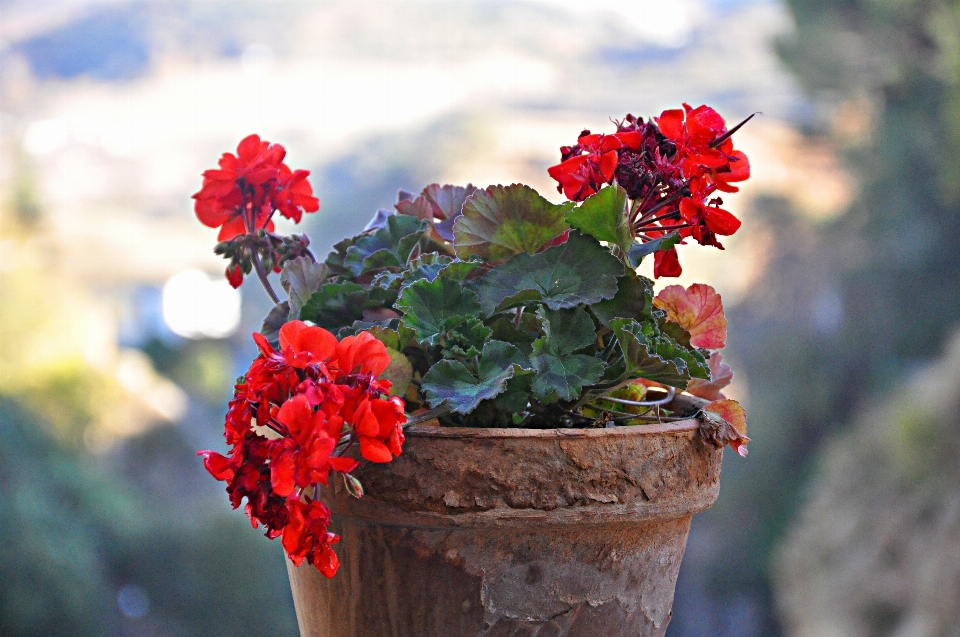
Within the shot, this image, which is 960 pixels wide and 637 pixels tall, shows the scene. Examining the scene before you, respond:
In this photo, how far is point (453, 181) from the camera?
345cm

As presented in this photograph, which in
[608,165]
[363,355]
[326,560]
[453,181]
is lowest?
[326,560]

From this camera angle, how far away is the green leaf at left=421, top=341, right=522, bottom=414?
52cm

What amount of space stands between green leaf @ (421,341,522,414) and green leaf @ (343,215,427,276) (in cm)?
13

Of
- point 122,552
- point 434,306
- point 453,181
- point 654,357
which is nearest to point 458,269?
point 434,306

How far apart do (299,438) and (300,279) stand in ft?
0.67

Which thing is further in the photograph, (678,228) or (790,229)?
(790,229)

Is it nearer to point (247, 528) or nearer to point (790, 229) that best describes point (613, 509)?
point (247, 528)

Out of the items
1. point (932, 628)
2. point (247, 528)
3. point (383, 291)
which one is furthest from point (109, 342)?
point (383, 291)

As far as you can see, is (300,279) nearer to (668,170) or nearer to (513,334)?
(513,334)

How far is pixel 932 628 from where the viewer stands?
3217 mm

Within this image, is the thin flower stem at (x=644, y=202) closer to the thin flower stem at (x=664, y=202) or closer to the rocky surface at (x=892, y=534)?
the thin flower stem at (x=664, y=202)

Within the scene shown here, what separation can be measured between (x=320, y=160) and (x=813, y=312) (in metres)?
4.66

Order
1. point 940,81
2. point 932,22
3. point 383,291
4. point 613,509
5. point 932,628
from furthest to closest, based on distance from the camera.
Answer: point 940,81, point 932,22, point 932,628, point 383,291, point 613,509

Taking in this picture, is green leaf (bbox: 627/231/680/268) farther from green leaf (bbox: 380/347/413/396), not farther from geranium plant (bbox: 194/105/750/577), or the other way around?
green leaf (bbox: 380/347/413/396)
